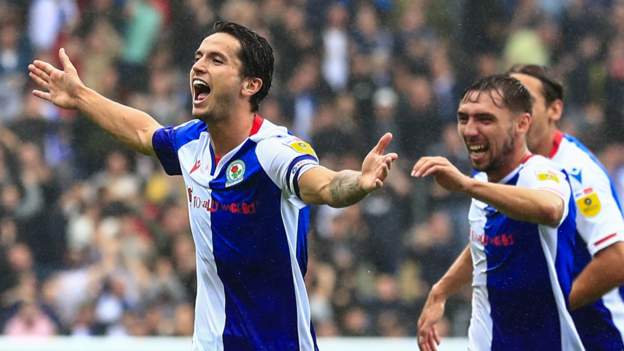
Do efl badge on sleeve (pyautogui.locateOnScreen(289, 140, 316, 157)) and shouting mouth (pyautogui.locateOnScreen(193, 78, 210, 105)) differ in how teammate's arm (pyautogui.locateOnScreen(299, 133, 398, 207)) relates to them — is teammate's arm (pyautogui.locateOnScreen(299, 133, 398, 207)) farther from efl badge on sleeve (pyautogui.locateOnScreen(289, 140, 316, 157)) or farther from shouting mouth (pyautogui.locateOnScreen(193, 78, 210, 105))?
shouting mouth (pyautogui.locateOnScreen(193, 78, 210, 105))

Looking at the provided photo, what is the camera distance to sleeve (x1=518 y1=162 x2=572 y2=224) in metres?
6.51

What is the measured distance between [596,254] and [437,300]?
0.85 metres

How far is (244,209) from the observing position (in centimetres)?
634

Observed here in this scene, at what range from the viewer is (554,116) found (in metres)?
7.75

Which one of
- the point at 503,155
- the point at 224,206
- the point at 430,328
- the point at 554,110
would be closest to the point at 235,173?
the point at 224,206

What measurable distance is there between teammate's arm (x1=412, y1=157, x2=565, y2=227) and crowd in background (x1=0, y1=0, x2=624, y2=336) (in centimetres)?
665

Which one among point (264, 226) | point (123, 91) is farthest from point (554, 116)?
point (123, 91)

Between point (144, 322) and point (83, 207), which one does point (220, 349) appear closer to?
point (144, 322)

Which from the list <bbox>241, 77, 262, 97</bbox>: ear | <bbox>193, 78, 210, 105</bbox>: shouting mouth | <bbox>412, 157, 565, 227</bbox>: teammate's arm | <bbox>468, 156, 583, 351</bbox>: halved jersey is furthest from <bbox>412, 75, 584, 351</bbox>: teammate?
<bbox>193, 78, 210, 105</bbox>: shouting mouth

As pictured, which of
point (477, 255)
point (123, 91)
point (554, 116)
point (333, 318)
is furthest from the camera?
point (123, 91)

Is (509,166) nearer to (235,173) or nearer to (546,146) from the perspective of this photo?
(546,146)

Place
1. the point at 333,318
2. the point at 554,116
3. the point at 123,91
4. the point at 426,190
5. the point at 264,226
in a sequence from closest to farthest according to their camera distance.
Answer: the point at 264,226
the point at 554,116
the point at 333,318
the point at 426,190
the point at 123,91

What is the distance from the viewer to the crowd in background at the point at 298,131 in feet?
43.1

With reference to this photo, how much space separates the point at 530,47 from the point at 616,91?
3.72ft
